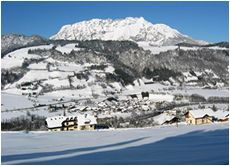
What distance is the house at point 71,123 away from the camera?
157ft

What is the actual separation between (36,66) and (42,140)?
162661 millimetres

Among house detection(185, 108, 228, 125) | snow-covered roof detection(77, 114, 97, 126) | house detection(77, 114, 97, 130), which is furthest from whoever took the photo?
house detection(185, 108, 228, 125)

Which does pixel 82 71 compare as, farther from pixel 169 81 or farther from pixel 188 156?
pixel 188 156

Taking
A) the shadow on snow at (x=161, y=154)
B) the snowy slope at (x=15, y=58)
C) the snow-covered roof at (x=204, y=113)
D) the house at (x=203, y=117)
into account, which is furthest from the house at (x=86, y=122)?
the snowy slope at (x=15, y=58)

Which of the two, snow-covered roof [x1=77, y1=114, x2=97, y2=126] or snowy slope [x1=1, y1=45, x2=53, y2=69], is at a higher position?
snowy slope [x1=1, y1=45, x2=53, y2=69]

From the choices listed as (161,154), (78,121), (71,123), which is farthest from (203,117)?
(161,154)

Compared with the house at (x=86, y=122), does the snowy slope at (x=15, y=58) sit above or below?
above

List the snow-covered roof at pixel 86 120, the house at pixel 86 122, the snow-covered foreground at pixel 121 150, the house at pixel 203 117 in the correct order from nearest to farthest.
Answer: the snow-covered foreground at pixel 121 150 < the house at pixel 86 122 < the snow-covered roof at pixel 86 120 < the house at pixel 203 117

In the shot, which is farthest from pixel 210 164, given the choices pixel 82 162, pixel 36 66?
pixel 36 66

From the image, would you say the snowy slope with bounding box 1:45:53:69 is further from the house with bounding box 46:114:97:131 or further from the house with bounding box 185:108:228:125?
the house with bounding box 185:108:228:125

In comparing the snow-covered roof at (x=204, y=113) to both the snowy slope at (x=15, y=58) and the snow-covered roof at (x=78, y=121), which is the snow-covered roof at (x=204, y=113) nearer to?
the snow-covered roof at (x=78, y=121)

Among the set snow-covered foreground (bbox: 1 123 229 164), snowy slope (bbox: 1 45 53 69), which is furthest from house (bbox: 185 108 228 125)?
snowy slope (bbox: 1 45 53 69)

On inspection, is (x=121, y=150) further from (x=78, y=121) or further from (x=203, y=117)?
(x=203, y=117)

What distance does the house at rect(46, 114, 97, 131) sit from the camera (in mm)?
47812
